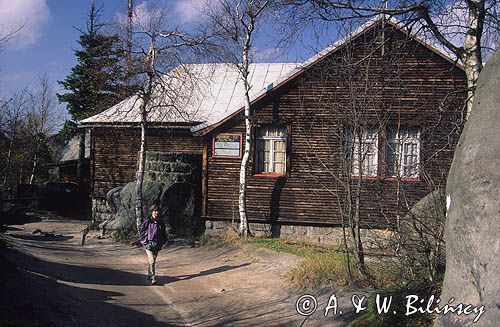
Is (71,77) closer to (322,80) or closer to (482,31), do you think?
(322,80)

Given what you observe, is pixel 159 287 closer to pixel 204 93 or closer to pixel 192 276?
pixel 192 276

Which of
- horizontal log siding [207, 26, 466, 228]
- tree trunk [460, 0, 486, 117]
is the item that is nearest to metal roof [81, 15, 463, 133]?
horizontal log siding [207, 26, 466, 228]

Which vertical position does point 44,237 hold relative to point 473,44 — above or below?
below

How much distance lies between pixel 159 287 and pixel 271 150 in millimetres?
7301

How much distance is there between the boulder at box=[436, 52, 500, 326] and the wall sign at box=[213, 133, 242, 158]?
41.2 ft

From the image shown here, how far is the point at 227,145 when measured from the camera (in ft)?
56.8

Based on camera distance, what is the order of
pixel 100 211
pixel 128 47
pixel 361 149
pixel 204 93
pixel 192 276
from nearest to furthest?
1. pixel 361 149
2. pixel 192 276
3. pixel 128 47
4. pixel 204 93
5. pixel 100 211

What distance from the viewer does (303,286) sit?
32.6 feet

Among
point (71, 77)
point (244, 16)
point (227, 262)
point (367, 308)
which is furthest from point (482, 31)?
point (71, 77)

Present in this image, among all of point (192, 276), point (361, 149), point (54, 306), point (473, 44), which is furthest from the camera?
point (192, 276)

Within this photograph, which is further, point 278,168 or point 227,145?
point 227,145

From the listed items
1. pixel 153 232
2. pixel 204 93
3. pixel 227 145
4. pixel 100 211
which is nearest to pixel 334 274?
pixel 153 232

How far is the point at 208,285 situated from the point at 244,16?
30.1 ft

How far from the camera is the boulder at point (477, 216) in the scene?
423cm
